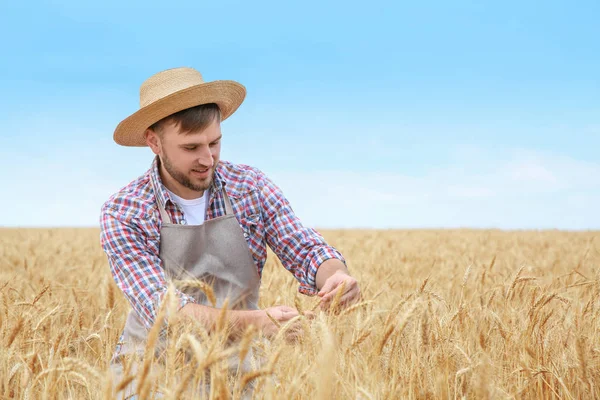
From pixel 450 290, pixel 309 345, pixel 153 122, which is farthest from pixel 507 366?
pixel 450 290

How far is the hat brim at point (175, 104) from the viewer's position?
233 centimetres

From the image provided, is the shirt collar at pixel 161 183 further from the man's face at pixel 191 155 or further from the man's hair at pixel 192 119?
the man's hair at pixel 192 119

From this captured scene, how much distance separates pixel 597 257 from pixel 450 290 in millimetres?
3437

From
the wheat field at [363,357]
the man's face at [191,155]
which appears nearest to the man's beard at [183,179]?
the man's face at [191,155]

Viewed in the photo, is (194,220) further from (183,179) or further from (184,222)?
(183,179)

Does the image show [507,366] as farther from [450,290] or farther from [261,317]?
[450,290]

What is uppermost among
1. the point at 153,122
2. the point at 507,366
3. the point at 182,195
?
the point at 153,122

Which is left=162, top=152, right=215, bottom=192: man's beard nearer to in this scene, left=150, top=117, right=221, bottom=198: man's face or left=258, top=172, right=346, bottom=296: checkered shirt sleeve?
left=150, top=117, right=221, bottom=198: man's face

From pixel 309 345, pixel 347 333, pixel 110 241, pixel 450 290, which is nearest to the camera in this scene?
pixel 309 345

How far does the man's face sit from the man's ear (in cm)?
6

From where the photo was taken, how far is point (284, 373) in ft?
5.12

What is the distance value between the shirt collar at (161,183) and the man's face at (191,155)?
49mm

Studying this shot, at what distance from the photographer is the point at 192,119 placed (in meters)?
2.33

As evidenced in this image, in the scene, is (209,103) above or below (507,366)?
above
